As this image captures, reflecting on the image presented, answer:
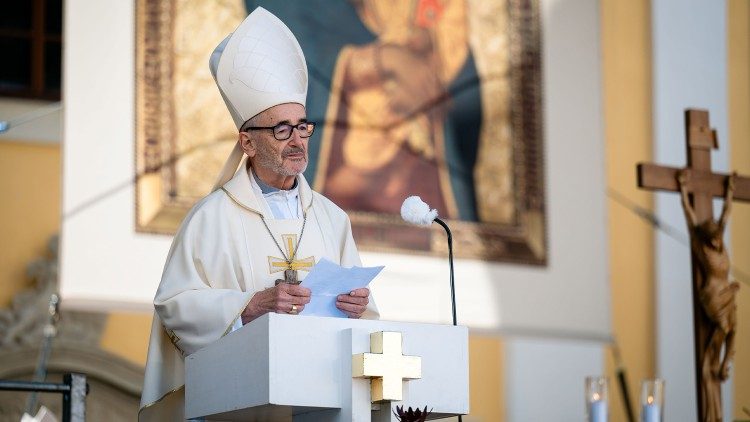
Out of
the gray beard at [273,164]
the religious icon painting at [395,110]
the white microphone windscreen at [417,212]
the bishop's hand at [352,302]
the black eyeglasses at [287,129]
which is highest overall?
the religious icon painting at [395,110]

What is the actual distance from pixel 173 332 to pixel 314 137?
4768 millimetres

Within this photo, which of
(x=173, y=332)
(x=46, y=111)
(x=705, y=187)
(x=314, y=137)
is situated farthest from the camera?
(x=314, y=137)

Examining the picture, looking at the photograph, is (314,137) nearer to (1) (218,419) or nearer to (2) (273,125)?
(2) (273,125)

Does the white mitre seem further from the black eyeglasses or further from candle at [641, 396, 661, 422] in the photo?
candle at [641, 396, 661, 422]

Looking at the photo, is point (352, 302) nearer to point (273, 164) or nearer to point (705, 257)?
point (273, 164)

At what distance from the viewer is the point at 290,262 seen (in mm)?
5379

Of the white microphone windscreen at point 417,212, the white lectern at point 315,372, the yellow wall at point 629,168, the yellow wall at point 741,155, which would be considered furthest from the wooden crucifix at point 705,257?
the white lectern at point 315,372

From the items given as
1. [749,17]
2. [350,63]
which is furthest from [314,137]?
[749,17]

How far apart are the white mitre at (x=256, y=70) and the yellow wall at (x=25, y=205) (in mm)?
3464

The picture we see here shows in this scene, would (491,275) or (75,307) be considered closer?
(75,307)

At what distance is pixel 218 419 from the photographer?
472 centimetres

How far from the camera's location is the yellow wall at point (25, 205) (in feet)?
28.8

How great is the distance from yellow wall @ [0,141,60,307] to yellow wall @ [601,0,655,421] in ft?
13.0

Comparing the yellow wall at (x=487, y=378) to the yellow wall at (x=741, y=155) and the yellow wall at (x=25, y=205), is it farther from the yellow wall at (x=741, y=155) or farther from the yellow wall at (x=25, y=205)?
the yellow wall at (x=25, y=205)
